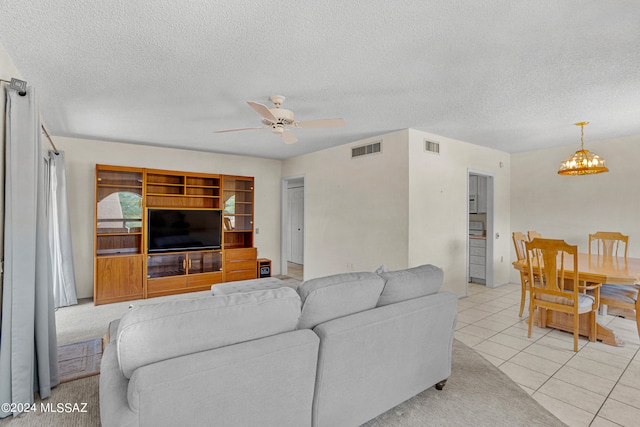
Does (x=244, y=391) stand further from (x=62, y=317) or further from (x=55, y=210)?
(x=55, y=210)

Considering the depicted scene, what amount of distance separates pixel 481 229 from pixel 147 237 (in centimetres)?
618

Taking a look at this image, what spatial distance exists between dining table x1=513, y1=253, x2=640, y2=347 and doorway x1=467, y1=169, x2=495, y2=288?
1822mm

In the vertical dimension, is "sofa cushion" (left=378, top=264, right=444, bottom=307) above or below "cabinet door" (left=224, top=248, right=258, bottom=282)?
above

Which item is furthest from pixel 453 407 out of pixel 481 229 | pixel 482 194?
pixel 482 194

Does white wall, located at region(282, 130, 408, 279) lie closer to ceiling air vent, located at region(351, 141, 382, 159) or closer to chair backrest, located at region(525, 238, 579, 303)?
ceiling air vent, located at region(351, 141, 382, 159)

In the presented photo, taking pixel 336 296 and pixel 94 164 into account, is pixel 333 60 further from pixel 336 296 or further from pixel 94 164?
pixel 94 164

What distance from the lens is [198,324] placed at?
1407 millimetres

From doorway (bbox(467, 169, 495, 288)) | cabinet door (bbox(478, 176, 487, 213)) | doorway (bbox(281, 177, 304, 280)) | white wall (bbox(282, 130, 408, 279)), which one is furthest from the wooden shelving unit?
cabinet door (bbox(478, 176, 487, 213))

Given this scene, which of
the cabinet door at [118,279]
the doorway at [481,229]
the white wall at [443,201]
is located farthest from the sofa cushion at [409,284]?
the cabinet door at [118,279]

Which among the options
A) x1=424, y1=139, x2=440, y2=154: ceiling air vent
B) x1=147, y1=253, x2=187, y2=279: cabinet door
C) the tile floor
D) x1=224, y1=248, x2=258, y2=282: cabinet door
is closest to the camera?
the tile floor

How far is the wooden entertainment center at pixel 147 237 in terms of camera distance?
4.80m

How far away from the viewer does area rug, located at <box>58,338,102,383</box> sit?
2651 millimetres

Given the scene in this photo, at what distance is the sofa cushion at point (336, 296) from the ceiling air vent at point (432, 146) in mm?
3064

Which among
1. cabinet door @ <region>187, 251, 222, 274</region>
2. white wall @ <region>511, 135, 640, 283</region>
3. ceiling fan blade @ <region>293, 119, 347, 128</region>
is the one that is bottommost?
cabinet door @ <region>187, 251, 222, 274</region>
